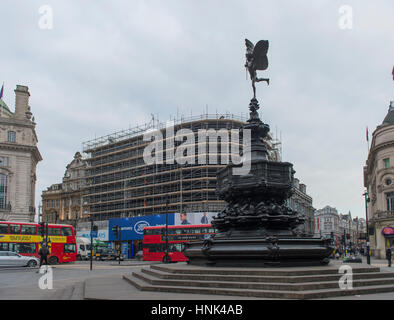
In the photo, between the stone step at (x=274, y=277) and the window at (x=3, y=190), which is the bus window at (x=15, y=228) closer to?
the stone step at (x=274, y=277)

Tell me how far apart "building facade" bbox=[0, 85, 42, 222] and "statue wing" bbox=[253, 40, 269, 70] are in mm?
49952

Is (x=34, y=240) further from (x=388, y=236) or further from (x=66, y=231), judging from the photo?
(x=388, y=236)

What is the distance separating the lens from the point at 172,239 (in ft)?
118

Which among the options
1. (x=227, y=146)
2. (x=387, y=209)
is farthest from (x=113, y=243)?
(x=387, y=209)

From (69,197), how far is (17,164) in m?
23.6

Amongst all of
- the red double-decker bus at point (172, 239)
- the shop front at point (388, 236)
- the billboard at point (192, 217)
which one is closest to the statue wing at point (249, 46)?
the red double-decker bus at point (172, 239)

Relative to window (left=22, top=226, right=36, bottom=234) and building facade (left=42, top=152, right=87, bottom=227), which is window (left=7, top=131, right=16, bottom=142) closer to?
building facade (left=42, top=152, right=87, bottom=227)

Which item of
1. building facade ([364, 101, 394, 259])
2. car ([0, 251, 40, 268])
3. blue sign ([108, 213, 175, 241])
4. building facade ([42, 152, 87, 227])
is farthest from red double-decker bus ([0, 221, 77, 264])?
building facade ([42, 152, 87, 227])

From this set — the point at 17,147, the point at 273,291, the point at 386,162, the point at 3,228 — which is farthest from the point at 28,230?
the point at 386,162

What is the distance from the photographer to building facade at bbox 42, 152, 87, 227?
7655 centimetres

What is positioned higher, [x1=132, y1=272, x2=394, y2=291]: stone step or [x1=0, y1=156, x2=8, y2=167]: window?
[x1=0, y1=156, x2=8, y2=167]: window

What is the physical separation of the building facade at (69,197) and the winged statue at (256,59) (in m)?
63.8
